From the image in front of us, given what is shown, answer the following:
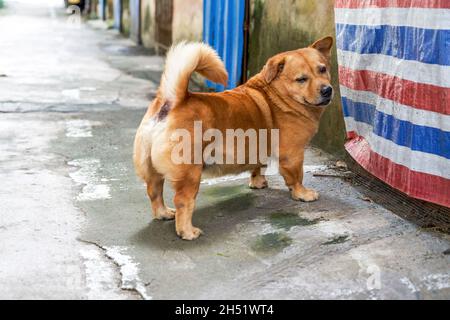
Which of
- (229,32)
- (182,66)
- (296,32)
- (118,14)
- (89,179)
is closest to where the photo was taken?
(182,66)

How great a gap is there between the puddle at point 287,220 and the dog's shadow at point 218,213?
8 cm

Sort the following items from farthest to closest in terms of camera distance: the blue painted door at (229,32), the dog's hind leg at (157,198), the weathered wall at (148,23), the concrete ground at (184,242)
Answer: the weathered wall at (148,23) < the blue painted door at (229,32) < the dog's hind leg at (157,198) < the concrete ground at (184,242)

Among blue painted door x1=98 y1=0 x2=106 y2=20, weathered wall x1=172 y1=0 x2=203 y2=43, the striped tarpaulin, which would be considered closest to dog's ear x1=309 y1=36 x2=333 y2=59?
the striped tarpaulin

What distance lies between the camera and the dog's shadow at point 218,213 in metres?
3.30

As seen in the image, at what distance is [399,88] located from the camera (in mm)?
3287

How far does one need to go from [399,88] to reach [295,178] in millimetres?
950

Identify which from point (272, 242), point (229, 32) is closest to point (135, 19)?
point (229, 32)

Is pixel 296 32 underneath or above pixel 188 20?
underneath

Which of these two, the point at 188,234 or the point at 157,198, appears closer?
the point at 188,234

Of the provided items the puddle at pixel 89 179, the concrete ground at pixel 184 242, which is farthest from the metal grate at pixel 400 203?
the puddle at pixel 89 179

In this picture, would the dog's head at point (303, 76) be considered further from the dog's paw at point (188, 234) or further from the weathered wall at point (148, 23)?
the weathered wall at point (148, 23)

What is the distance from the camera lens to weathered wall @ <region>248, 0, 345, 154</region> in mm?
4707

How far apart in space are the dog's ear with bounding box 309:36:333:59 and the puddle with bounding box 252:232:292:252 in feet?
4.29

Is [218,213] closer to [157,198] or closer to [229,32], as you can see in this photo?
[157,198]
